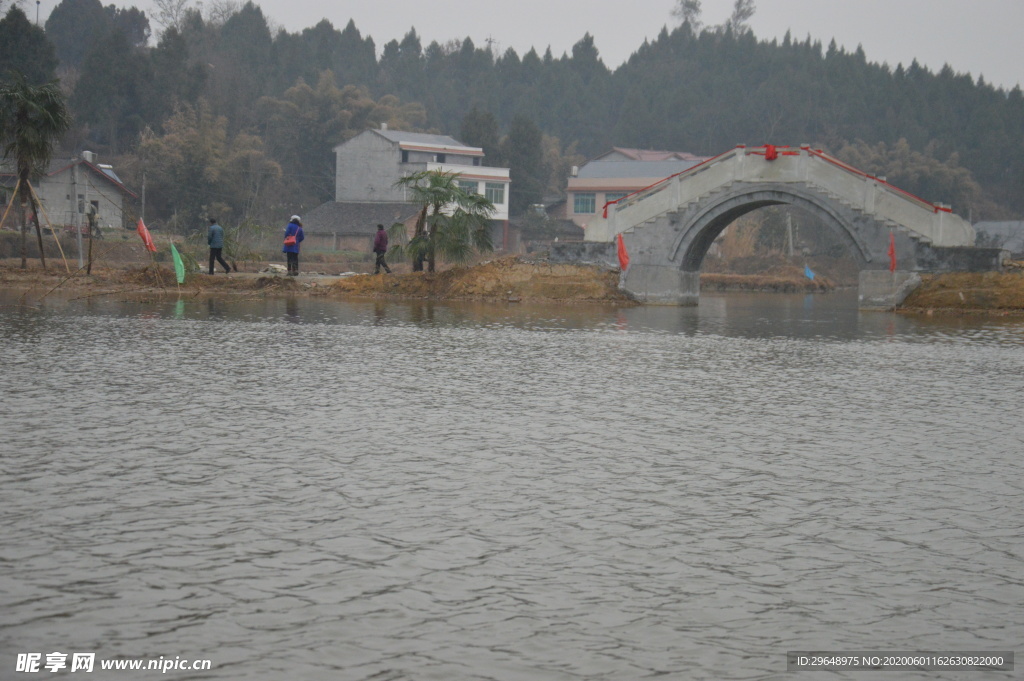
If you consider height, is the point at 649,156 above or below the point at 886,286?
above

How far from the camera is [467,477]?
9.66 meters

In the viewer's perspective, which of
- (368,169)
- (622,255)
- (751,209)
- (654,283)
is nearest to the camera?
(751,209)

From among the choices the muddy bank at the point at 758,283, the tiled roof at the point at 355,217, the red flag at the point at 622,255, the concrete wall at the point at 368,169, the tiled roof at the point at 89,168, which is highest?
the concrete wall at the point at 368,169

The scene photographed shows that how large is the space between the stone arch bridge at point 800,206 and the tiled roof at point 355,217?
119ft

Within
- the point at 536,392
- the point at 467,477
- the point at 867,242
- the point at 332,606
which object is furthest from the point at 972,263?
the point at 332,606

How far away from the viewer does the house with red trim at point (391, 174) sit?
253ft

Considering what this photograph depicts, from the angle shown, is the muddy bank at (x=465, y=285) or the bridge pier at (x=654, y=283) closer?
the muddy bank at (x=465, y=285)

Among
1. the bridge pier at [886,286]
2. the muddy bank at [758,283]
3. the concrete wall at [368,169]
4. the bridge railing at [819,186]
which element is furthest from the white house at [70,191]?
the bridge pier at [886,286]

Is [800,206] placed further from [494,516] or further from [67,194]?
[67,194]

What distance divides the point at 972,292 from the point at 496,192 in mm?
52279

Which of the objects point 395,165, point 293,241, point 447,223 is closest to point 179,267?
point 293,241

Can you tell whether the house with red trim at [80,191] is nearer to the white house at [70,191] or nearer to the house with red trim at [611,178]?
the white house at [70,191]

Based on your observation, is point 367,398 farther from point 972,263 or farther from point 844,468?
point 972,263

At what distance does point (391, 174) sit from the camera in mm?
79750
